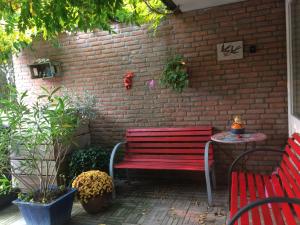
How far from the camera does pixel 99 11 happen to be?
2234 millimetres

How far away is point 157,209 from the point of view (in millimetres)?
3408

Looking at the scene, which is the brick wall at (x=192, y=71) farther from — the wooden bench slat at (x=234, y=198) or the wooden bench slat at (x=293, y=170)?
the wooden bench slat at (x=234, y=198)

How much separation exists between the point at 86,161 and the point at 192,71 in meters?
2.13

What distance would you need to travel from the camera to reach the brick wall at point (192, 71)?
3.65 m

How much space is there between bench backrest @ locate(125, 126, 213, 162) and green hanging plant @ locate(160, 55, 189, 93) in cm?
68

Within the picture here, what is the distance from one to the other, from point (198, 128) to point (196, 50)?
119 cm

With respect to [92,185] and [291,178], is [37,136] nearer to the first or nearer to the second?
[92,185]

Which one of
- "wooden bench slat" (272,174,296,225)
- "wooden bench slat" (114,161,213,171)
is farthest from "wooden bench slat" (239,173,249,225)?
"wooden bench slat" (114,161,213,171)

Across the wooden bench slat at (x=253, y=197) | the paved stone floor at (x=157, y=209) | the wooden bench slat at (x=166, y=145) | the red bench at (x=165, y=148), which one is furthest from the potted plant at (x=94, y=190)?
the wooden bench slat at (x=253, y=197)

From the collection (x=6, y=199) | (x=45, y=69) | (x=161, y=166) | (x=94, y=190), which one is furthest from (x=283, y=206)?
(x=45, y=69)

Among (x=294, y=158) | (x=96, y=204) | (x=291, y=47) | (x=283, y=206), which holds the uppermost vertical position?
(x=291, y=47)

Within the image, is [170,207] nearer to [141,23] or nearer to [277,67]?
[277,67]

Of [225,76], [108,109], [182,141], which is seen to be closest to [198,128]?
[182,141]

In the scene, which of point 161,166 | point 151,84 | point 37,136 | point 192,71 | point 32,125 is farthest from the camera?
point 151,84
